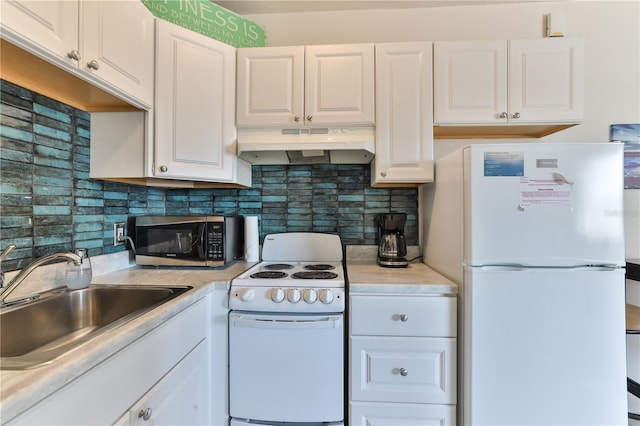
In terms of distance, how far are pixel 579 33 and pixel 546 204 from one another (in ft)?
5.11

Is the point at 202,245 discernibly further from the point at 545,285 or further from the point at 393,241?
the point at 545,285

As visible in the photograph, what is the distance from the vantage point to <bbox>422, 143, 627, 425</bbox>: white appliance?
120 centimetres

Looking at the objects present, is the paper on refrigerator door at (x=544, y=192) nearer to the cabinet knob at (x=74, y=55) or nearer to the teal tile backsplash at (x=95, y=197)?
the teal tile backsplash at (x=95, y=197)

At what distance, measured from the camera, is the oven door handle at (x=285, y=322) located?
4.41 ft

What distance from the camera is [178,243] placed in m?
1.71

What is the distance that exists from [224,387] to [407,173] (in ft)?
4.83

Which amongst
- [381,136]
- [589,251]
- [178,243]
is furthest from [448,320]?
[178,243]

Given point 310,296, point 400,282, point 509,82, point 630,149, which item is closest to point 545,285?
point 400,282

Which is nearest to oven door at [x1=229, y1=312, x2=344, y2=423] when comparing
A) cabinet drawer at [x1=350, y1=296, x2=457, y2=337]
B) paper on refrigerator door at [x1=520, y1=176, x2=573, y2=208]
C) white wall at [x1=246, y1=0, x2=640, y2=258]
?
cabinet drawer at [x1=350, y1=296, x2=457, y2=337]

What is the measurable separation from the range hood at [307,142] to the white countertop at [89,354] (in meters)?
0.76

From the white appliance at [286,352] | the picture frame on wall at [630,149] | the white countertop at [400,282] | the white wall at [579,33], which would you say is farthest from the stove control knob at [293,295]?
the picture frame on wall at [630,149]

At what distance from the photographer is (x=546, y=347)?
1.22m

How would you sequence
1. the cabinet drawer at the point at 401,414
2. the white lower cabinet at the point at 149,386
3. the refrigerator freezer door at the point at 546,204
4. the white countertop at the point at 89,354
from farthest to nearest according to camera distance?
the cabinet drawer at the point at 401,414
the refrigerator freezer door at the point at 546,204
the white lower cabinet at the point at 149,386
the white countertop at the point at 89,354

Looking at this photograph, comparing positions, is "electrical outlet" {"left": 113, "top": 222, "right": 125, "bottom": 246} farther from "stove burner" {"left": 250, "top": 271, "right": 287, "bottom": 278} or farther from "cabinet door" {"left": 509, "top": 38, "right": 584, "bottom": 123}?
"cabinet door" {"left": 509, "top": 38, "right": 584, "bottom": 123}
